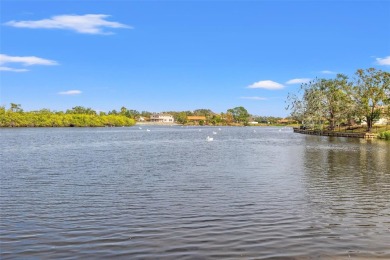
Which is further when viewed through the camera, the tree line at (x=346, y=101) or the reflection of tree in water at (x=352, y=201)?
the tree line at (x=346, y=101)

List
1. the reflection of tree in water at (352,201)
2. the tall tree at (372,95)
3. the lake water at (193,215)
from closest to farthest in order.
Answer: the lake water at (193,215)
the reflection of tree in water at (352,201)
the tall tree at (372,95)

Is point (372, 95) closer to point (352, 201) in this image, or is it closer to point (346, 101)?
Result: point (346, 101)

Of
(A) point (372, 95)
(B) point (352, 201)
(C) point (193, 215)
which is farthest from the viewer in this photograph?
(A) point (372, 95)

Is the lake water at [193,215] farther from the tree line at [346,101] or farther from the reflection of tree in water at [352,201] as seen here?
the tree line at [346,101]

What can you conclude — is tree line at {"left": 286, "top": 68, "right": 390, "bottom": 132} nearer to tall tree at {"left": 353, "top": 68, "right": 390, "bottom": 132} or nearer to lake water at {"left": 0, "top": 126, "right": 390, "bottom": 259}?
tall tree at {"left": 353, "top": 68, "right": 390, "bottom": 132}

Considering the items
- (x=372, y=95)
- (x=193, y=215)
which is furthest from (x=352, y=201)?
(x=372, y=95)

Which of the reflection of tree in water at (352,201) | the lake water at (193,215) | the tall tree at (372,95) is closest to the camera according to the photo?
the lake water at (193,215)

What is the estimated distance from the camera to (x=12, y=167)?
36.7 m

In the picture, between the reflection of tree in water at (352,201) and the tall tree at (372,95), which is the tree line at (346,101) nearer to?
the tall tree at (372,95)

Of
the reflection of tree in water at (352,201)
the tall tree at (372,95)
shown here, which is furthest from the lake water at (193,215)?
the tall tree at (372,95)

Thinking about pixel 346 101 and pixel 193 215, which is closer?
pixel 193 215

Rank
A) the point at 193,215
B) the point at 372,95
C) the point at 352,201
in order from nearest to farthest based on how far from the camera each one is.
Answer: the point at 193,215 → the point at 352,201 → the point at 372,95

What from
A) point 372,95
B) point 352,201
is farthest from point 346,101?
point 352,201

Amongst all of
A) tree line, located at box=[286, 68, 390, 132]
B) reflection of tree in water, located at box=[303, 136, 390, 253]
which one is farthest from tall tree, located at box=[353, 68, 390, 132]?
reflection of tree in water, located at box=[303, 136, 390, 253]
